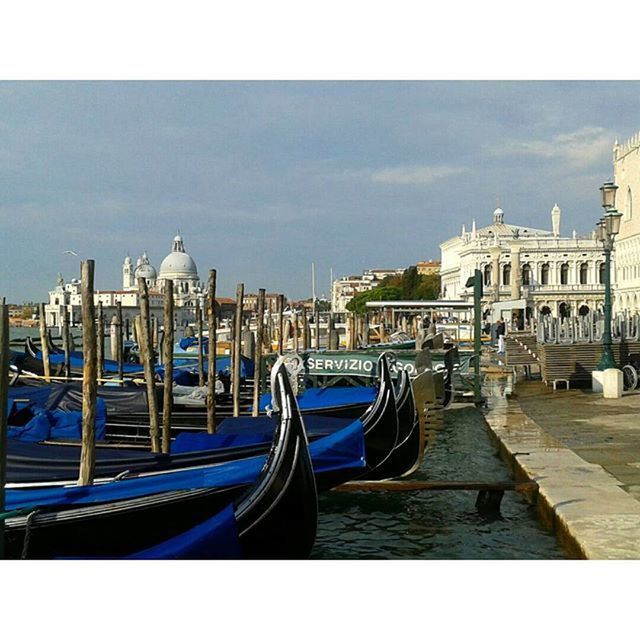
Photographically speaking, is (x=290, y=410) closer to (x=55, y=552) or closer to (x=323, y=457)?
(x=323, y=457)

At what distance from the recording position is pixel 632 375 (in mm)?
9586

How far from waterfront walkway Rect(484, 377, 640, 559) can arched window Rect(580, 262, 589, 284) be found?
33.6 meters

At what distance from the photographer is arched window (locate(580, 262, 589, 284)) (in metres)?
41.5

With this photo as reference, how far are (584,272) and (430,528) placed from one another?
1539 inches

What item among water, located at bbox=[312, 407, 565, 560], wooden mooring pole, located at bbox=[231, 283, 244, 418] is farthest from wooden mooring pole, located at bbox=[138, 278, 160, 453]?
water, located at bbox=[312, 407, 565, 560]

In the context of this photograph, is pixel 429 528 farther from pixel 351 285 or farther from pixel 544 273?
pixel 351 285

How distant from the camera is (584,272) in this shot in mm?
41625

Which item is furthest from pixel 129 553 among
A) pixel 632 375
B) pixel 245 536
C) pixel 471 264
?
pixel 471 264

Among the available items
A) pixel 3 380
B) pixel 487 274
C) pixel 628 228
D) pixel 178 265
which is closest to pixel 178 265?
pixel 178 265

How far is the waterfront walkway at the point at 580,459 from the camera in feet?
12.3

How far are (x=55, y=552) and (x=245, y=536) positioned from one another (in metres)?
0.74

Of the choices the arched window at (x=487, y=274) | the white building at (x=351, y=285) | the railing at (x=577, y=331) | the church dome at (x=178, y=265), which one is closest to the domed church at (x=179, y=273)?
the church dome at (x=178, y=265)

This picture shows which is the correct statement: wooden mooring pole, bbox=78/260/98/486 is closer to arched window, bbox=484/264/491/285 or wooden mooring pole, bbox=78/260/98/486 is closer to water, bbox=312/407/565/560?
water, bbox=312/407/565/560

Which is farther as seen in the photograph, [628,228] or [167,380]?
[628,228]
